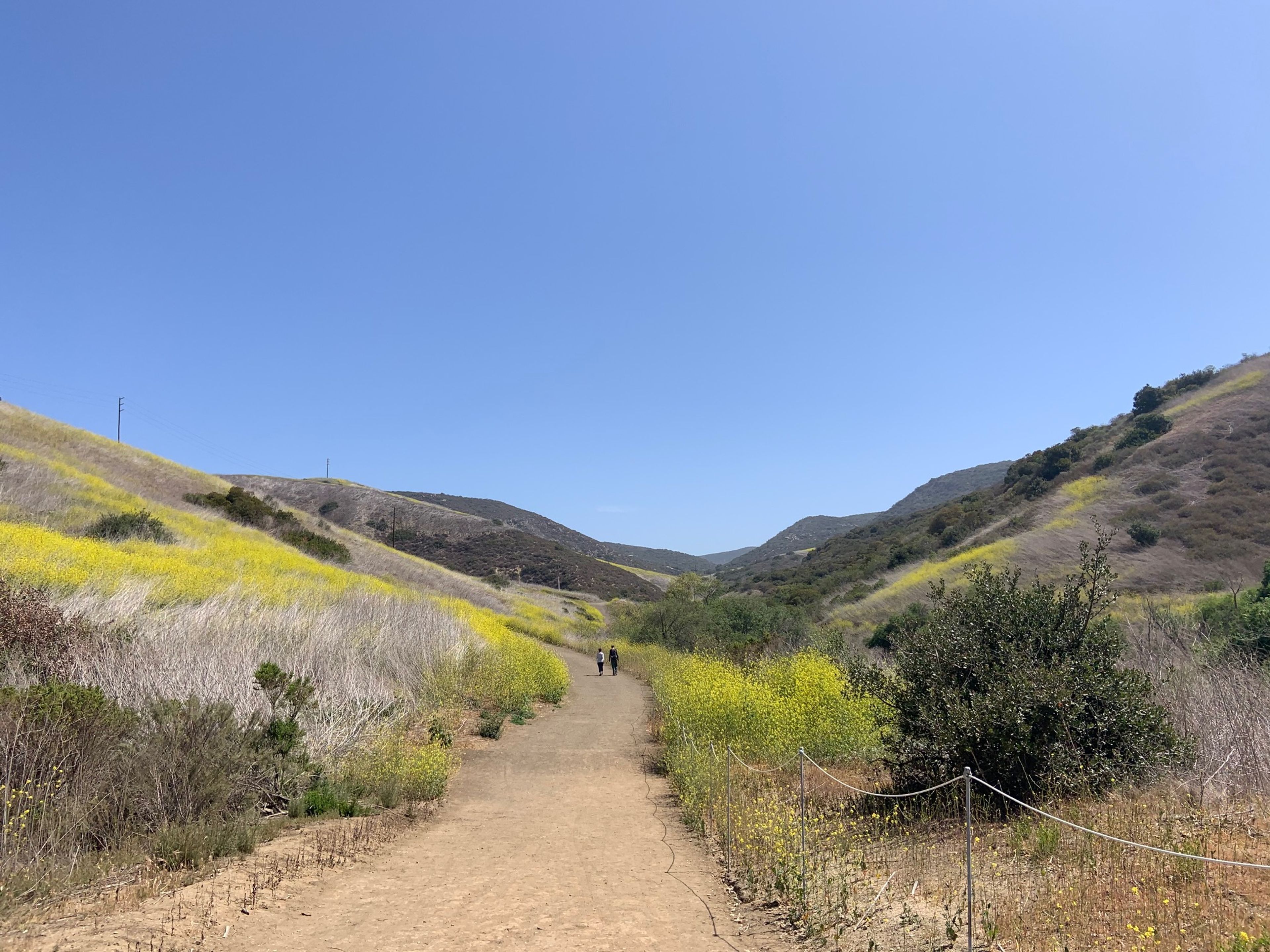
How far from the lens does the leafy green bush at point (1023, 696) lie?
6.73 m

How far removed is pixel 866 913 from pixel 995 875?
3.26 ft

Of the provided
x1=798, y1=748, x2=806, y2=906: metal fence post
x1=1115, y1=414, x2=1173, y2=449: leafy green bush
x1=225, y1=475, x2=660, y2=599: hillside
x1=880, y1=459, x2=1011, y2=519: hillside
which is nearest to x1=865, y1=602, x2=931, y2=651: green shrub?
x1=798, y1=748, x2=806, y2=906: metal fence post

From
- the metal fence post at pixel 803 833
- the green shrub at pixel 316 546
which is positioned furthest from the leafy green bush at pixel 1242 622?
the green shrub at pixel 316 546

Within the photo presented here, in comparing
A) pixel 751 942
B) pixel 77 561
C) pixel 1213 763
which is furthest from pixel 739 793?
pixel 77 561

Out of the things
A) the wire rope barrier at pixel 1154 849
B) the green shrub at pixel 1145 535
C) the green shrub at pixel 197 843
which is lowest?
the green shrub at pixel 197 843

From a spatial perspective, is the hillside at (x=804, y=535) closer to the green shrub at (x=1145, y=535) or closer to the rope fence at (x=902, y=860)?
the green shrub at (x=1145, y=535)

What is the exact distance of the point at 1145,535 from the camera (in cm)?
3027

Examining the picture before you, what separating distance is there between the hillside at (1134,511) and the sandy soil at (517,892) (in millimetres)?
25430

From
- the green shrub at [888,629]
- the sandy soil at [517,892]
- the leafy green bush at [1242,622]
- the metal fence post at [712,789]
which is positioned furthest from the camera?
the green shrub at [888,629]

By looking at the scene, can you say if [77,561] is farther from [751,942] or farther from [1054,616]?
[1054,616]

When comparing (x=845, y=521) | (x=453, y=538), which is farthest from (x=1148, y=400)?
(x=845, y=521)

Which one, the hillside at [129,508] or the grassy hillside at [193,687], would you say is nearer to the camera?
the grassy hillside at [193,687]

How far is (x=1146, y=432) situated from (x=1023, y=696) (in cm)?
4623

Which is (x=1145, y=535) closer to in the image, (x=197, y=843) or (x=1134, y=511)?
(x=1134, y=511)
